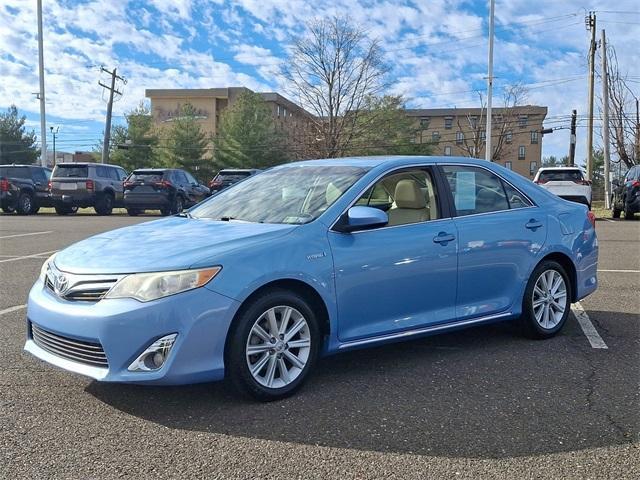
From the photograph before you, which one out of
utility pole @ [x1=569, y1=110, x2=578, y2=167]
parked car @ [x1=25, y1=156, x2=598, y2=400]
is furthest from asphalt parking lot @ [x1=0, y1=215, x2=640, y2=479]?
utility pole @ [x1=569, y1=110, x2=578, y2=167]

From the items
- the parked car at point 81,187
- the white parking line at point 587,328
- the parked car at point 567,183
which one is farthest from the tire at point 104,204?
the white parking line at point 587,328

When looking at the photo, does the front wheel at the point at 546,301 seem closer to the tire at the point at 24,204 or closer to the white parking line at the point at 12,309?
the white parking line at the point at 12,309

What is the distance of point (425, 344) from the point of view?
5137mm

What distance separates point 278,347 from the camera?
3.78 meters

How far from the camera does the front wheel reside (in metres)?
5.17

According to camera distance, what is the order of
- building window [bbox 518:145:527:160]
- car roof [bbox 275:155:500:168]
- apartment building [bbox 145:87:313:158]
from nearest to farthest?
car roof [bbox 275:155:500:168]
apartment building [bbox 145:87:313:158]
building window [bbox 518:145:527:160]

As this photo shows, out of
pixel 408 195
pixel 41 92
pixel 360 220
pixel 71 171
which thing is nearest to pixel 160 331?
pixel 360 220

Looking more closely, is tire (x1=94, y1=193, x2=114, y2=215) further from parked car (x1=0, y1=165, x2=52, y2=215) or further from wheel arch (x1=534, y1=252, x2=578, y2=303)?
wheel arch (x1=534, y1=252, x2=578, y2=303)

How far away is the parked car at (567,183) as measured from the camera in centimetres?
1858

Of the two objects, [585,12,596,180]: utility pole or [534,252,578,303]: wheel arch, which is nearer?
[534,252,578,303]: wheel arch

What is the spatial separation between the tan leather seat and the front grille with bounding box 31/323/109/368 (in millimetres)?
2153

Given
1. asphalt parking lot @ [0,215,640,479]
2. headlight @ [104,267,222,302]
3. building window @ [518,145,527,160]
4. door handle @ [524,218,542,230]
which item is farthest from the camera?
building window @ [518,145,527,160]

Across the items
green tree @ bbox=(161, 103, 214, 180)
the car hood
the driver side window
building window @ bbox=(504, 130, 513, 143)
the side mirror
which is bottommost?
the car hood

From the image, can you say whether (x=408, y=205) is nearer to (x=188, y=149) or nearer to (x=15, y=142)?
(x=188, y=149)
